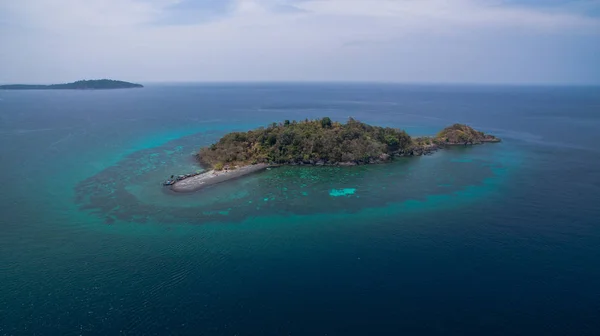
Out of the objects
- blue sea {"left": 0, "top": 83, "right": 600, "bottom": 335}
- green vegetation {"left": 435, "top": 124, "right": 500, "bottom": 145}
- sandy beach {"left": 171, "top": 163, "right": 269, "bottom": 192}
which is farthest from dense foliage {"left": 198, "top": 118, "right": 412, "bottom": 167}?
green vegetation {"left": 435, "top": 124, "right": 500, "bottom": 145}

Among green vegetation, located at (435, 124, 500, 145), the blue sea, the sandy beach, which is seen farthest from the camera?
green vegetation, located at (435, 124, 500, 145)

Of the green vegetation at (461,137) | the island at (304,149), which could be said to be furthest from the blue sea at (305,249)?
the green vegetation at (461,137)

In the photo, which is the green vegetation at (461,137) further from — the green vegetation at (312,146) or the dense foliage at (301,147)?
the dense foliage at (301,147)

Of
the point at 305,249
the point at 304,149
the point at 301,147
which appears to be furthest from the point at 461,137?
the point at 305,249

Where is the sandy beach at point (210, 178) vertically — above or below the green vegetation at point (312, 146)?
below

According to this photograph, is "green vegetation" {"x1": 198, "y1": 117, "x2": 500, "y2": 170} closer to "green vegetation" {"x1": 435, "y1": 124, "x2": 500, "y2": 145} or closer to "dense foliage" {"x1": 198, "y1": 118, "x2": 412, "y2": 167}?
"dense foliage" {"x1": 198, "y1": 118, "x2": 412, "y2": 167}

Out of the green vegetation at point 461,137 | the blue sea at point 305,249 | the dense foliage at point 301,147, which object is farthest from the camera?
the green vegetation at point 461,137

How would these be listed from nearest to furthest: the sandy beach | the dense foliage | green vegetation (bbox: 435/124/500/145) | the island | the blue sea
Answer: the blue sea, the sandy beach, the island, the dense foliage, green vegetation (bbox: 435/124/500/145)

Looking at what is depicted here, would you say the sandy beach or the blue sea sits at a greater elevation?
the sandy beach

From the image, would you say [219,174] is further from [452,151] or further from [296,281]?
[452,151]
